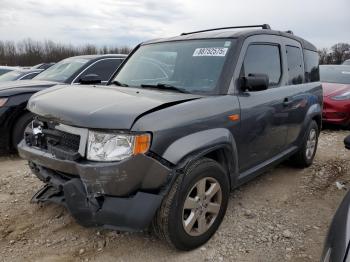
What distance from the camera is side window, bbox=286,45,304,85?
14.4 ft

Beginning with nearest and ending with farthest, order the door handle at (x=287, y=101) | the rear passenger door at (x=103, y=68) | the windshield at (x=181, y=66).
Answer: the windshield at (x=181, y=66)
the door handle at (x=287, y=101)
the rear passenger door at (x=103, y=68)

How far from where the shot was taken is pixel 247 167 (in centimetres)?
359

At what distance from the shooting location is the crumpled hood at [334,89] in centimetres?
809

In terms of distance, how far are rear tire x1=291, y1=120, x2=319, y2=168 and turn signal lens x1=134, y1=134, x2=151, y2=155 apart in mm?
3081

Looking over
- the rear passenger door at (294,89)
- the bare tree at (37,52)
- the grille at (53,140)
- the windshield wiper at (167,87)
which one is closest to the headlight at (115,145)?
the grille at (53,140)

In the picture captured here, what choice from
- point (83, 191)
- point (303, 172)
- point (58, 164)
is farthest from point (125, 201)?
point (303, 172)

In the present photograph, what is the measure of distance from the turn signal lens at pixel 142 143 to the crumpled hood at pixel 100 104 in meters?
0.11

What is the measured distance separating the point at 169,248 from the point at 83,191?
97 centimetres

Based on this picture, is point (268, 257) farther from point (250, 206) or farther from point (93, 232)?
point (93, 232)

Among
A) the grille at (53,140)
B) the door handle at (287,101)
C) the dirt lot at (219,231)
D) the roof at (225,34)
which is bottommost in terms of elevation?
the dirt lot at (219,231)

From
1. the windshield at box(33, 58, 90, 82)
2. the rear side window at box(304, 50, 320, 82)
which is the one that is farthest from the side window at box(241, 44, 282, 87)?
the windshield at box(33, 58, 90, 82)

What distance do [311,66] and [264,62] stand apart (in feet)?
5.33

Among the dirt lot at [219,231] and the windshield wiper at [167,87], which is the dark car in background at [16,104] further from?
the windshield wiper at [167,87]

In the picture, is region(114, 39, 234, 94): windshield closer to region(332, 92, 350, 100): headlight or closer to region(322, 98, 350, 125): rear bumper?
region(322, 98, 350, 125): rear bumper
